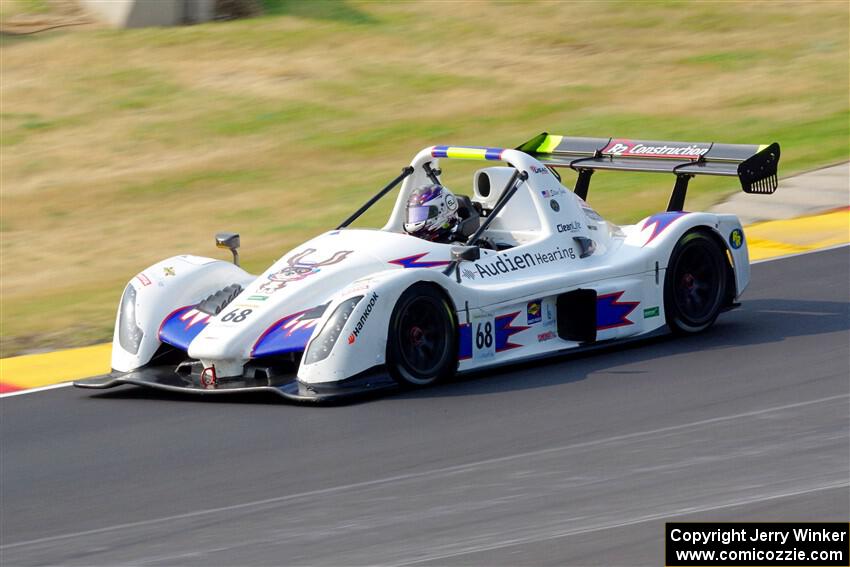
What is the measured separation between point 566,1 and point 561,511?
2124cm

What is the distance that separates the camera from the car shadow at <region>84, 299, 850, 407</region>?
8.83 meters

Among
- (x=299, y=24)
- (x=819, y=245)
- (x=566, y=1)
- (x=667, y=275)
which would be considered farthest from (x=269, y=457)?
(x=566, y=1)

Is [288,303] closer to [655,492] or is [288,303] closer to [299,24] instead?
[655,492]

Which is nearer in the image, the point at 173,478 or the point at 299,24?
the point at 173,478

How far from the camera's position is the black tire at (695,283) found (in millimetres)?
9984

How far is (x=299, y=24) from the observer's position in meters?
24.7

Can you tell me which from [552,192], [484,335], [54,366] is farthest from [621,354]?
[54,366]

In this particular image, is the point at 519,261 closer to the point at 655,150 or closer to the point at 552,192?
the point at 552,192

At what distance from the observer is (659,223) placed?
1015cm

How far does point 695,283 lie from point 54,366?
4681 millimetres

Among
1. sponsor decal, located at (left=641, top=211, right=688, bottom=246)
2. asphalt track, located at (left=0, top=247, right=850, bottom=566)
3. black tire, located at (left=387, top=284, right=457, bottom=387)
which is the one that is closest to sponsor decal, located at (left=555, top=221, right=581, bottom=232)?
sponsor decal, located at (left=641, top=211, right=688, bottom=246)

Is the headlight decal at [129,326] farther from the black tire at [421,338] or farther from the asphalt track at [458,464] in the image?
the black tire at [421,338]

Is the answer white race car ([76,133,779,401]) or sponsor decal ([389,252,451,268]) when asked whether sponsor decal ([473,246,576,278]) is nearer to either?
white race car ([76,133,779,401])

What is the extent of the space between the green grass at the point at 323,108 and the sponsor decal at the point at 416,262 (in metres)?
3.90
